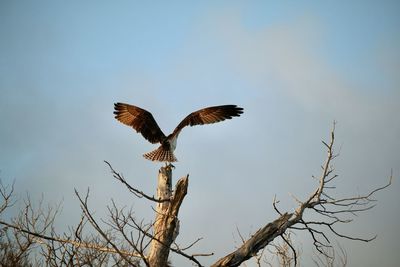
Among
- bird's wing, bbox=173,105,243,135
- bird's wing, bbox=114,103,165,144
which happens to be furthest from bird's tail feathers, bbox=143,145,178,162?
bird's wing, bbox=173,105,243,135

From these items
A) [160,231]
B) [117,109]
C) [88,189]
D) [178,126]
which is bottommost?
[160,231]

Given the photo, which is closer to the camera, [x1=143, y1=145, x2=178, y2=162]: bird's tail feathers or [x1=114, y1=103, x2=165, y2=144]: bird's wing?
[x1=143, y1=145, x2=178, y2=162]: bird's tail feathers

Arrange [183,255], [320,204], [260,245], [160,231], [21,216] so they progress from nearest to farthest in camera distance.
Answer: [183,255], [160,231], [260,245], [320,204], [21,216]

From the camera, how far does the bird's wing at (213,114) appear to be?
805cm

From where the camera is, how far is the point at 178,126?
777 cm

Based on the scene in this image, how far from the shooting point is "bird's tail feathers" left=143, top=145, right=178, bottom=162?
687 centimetres

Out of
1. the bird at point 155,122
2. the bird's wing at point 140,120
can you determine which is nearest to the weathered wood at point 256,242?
the bird at point 155,122

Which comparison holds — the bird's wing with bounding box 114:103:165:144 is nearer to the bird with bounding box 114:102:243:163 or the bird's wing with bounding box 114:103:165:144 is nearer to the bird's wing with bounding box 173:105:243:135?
the bird with bounding box 114:102:243:163

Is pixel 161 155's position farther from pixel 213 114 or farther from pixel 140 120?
pixel 213 114

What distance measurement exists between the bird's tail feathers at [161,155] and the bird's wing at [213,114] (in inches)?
41.5

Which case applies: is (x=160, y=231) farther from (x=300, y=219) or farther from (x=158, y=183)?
(x=300, y=219)

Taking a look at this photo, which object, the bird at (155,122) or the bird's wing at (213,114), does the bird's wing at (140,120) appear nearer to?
the bird at (155,122)

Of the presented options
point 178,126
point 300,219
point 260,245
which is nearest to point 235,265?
point 260,245

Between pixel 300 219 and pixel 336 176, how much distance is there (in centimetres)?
81
